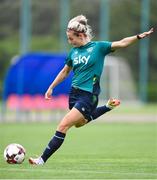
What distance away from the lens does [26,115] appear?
35.6m

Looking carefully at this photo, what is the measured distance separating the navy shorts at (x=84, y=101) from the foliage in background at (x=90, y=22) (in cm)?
3455

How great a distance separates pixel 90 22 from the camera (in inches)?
1903

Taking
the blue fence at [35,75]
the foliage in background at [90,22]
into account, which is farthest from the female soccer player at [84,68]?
the foliage in background at [90,22]

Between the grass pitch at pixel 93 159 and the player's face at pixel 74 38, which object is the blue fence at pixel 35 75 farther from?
the player's face at pixel 74 38

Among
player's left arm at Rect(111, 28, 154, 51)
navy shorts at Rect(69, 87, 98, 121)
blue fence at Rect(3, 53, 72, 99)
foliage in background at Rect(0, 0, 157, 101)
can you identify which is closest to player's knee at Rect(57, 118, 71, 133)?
navy shorts at Rect(69, 87, 98, 121)

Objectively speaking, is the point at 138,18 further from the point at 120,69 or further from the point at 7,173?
the point at 7,173

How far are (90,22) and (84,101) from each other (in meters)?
36.4

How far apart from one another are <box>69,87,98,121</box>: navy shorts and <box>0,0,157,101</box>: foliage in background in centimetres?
3455

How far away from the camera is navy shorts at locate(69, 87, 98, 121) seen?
12148 mm

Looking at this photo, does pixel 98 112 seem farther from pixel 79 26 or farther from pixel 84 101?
pixel 79 26

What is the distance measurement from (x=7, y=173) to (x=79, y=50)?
8.09ft

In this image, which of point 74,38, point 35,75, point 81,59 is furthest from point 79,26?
point 35,75

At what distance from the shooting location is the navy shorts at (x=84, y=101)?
12148 mm

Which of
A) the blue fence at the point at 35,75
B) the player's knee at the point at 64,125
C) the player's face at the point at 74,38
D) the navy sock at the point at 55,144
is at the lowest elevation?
the blue fence at the point at 35,75
